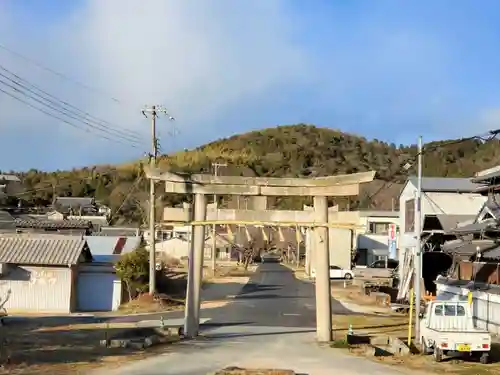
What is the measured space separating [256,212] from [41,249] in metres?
15.6

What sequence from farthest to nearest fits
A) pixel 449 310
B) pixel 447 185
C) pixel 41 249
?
pixel 447 185 < pixel 41 249 < pixel 449 310

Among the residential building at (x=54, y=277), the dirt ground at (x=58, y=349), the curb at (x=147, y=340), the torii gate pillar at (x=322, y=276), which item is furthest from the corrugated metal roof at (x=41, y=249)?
the torii gate pillar at (x=322, y=276)

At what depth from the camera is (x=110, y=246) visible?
44.0 m

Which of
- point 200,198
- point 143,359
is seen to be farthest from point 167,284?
point 143,359

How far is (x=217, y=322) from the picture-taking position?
1131 inches

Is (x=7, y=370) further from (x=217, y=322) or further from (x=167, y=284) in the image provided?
(x=167, y=284)

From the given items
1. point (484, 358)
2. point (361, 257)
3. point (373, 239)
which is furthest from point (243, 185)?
point (361, 257)

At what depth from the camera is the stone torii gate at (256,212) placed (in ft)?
75.9

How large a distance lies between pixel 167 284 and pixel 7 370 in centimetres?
2655

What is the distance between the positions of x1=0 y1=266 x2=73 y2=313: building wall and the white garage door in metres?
1.33

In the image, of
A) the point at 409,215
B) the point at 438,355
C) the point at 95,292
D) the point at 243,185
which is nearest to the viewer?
the point at 438,355

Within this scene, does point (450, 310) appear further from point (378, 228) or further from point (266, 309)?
point (378, 228)

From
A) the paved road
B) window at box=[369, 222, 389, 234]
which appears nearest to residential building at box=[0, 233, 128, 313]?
the paved road

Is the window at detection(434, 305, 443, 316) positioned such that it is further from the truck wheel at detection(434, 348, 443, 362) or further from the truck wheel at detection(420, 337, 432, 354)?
the truck wheel at detection(434, 348, 443, 362)
